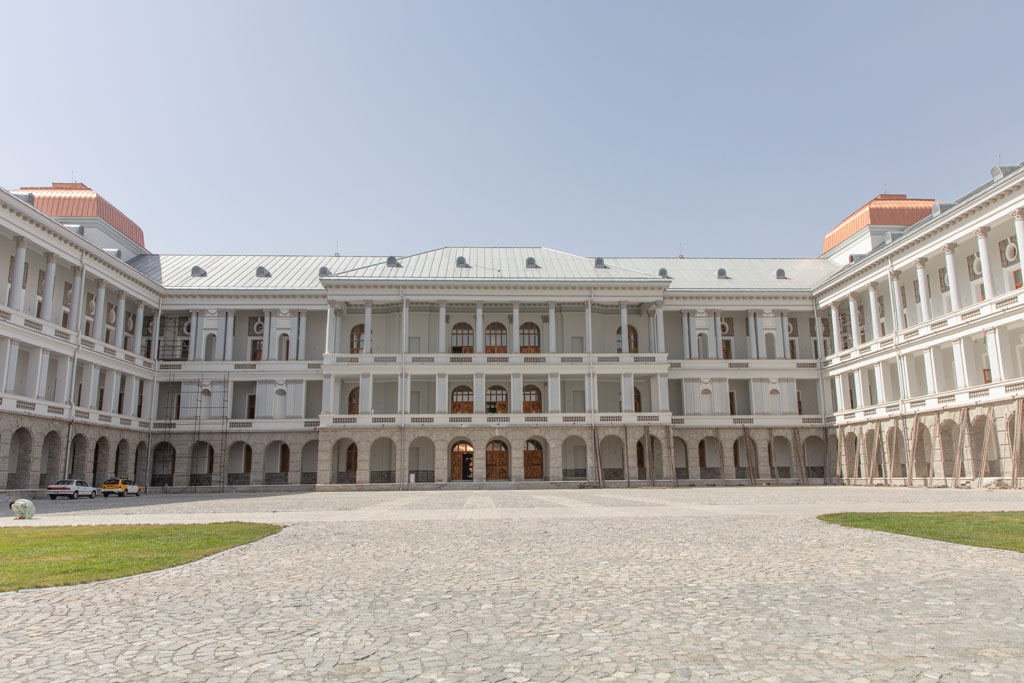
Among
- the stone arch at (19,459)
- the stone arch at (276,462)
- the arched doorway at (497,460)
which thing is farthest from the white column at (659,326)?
the stone arch at (19,459)

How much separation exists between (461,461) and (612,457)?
11466 millimetres

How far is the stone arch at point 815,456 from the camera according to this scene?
56531 mm

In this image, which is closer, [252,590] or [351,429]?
[252,590]

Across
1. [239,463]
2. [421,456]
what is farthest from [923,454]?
[239,463]

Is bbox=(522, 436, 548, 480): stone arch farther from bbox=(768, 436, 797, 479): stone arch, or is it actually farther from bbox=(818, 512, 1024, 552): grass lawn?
bbox=(818, 512, 1024, 552): grass lawn

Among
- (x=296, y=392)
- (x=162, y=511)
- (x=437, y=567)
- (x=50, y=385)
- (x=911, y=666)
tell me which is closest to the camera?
(x=911, y=666)

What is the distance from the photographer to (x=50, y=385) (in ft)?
148

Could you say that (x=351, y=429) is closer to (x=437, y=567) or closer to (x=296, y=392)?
(x=296, y=392)

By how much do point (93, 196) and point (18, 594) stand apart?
191 feet

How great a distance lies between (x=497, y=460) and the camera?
178 ft

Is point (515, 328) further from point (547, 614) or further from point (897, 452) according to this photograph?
point (547, 614)

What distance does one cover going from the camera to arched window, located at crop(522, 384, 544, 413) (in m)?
56.6

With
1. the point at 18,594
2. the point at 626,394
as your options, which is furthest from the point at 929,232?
the point at 18,594

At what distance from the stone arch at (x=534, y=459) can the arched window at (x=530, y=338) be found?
7263 mm
